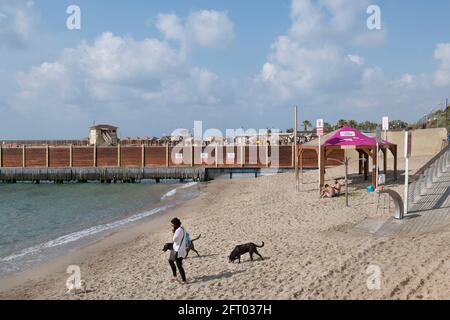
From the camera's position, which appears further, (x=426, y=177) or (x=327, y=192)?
(x=327, y=192)

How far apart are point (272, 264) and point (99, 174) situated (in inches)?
1497

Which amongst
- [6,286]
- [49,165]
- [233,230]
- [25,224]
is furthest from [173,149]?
[6,286]

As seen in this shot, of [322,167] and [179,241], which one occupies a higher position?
[322,167]

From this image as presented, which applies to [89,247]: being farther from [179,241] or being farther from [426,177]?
[426,177]

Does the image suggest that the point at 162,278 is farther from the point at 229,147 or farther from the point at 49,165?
the point at 49,165

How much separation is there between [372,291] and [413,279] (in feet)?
3.24

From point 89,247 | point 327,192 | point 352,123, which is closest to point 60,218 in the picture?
point 89,247

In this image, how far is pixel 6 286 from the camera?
1040cm

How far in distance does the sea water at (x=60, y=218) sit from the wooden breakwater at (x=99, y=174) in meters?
8.83

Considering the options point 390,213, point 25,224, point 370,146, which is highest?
point 370,146

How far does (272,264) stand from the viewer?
9.44m

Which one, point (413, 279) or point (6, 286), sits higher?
point (413, 279)

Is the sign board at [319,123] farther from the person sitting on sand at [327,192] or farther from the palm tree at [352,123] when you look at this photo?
the palm tree at [352,123]
